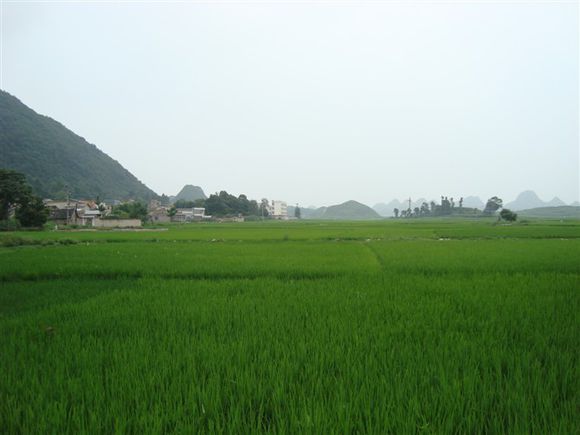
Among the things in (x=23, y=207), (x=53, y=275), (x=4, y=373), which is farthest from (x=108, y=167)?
(x=4, y=373)

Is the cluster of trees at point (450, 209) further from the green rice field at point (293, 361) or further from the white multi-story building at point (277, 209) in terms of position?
the green rice field at point (293, 361)

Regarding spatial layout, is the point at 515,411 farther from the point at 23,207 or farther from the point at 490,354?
the point at 23,207

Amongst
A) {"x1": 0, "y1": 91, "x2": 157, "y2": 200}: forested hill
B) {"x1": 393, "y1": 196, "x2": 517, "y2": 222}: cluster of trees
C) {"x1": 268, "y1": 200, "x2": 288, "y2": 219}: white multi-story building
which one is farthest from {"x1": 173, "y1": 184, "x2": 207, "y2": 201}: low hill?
{"x1": 393, "y1": 196, "x2": 517, "y2": 222}: cluster of trees

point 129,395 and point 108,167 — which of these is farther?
point 108,167

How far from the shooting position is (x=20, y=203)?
2847 centimetres

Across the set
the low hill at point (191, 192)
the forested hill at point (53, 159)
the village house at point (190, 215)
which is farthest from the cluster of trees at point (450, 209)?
the low hill at point (191, 192)

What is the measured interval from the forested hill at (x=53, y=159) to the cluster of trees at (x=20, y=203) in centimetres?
3797

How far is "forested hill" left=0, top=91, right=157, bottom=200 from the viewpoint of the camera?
7044 centimetres

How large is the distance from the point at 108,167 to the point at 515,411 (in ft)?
393

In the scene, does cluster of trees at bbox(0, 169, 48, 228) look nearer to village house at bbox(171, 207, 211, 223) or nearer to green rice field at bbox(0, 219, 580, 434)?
green rice field at bbox(0, 219, 580, 434)

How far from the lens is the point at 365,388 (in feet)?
6.66

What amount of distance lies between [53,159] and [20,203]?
64.0m

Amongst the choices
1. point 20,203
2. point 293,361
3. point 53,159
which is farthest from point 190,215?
point 293,361

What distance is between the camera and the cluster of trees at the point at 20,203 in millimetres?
27875
